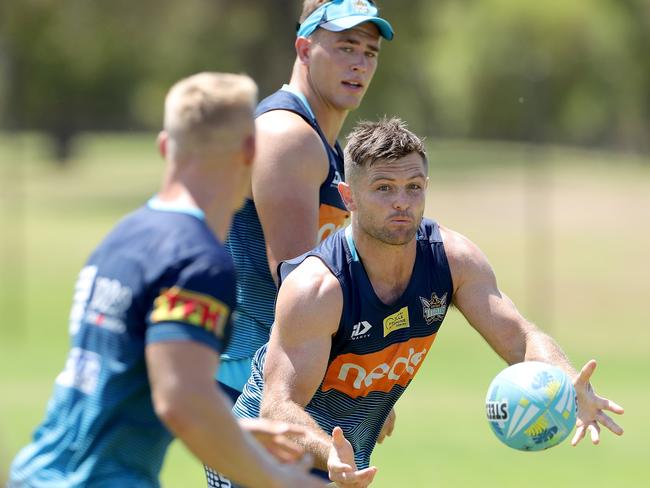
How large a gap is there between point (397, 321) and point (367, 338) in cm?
16

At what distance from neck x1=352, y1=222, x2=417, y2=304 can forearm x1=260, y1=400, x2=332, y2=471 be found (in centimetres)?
67

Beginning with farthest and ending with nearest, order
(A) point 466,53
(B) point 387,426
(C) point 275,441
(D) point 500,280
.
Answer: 1. (A) point 466,53
2. (D) point 500,280
3. (B) point 387,426
4. (C) point 275,441

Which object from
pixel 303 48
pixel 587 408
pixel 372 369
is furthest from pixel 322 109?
pixel 587 408

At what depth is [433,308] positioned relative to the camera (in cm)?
561

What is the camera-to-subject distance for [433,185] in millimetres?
39031

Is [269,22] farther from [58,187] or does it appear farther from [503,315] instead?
[503,315]

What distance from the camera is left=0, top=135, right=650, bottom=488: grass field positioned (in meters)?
11.5

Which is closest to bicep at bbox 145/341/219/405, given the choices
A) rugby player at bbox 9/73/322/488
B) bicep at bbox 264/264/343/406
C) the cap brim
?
rugby player at bbox 9/73/322/488

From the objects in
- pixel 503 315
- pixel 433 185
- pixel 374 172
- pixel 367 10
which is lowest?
pixel 433 185

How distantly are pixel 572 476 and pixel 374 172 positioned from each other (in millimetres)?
6186

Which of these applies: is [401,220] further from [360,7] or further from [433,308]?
[360,7]

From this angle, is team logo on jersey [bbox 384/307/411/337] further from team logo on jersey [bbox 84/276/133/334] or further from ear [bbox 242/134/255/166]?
team logo on jersey [bbox 84/276/133/334]

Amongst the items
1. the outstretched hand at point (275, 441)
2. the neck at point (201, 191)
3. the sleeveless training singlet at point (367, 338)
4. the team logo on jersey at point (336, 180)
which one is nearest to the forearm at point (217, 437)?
the outstretched hand at point (275, 441)

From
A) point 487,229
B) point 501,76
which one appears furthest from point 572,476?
point 501,76
